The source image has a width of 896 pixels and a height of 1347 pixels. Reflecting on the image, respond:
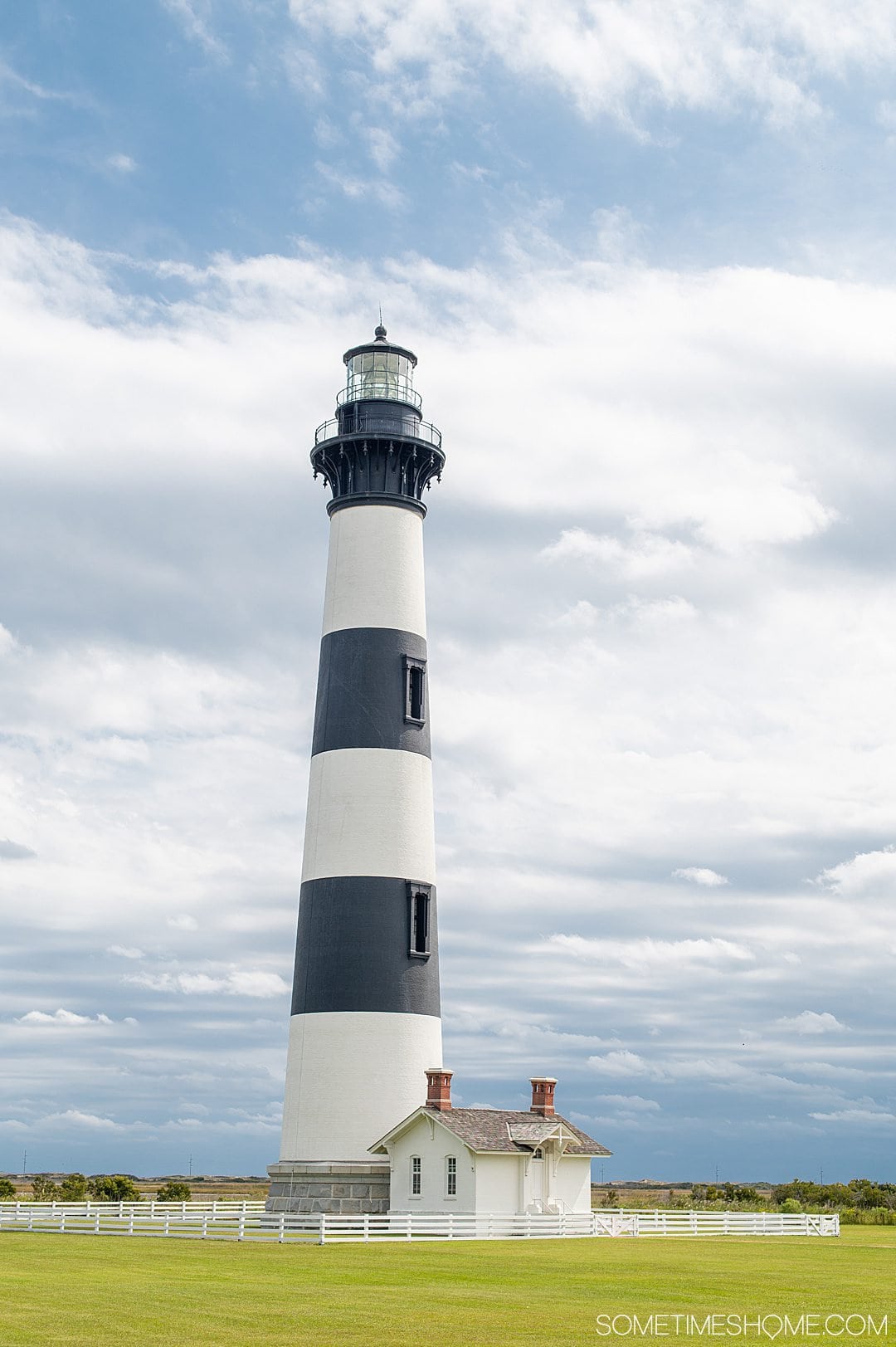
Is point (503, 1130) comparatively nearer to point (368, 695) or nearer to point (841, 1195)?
point (368, 695)

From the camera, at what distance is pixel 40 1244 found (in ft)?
104

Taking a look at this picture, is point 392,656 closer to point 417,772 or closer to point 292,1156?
point 417,772

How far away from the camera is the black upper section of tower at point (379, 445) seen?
4016 cm

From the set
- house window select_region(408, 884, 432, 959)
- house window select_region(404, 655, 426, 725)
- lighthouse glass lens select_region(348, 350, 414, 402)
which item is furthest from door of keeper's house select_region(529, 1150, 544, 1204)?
lighthouse glass lens select_region(348, 350, 414, 402)

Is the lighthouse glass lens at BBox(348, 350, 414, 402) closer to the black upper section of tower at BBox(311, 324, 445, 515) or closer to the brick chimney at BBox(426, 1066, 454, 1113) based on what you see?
the black upper section of tower at BBox(311, 324, 445, 515)

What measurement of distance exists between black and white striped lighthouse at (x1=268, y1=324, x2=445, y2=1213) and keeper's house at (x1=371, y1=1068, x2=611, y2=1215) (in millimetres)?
491

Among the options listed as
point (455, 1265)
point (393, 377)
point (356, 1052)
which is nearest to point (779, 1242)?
point (356, 1052)

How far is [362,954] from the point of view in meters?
36.2

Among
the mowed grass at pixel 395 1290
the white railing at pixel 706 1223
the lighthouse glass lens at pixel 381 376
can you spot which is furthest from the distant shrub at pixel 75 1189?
the lighthouse glass lens at pixel 381 376

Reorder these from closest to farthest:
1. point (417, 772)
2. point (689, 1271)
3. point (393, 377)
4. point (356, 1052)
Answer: point (689, 1271) < point (356, 1052) < point (417, 772) < point (393, 377)

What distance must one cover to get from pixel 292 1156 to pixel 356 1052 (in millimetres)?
3399

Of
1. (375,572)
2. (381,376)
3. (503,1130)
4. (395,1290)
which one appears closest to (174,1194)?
(503,1130)

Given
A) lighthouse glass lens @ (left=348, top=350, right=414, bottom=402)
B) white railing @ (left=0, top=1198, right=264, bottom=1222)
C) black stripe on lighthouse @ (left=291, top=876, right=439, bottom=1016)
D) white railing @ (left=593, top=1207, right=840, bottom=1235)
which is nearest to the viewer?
black stripe on lighthouse @ (left=291, top=876, right=439, bottom=1016)

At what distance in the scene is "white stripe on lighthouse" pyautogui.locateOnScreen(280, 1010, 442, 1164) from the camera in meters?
35.9
